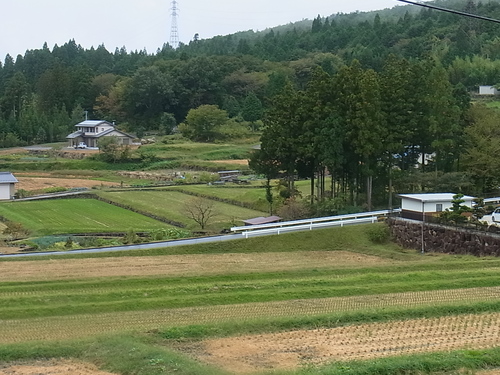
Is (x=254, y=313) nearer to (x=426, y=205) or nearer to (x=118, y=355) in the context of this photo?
(x=118, y=355)

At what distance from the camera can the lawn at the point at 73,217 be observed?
31.8m

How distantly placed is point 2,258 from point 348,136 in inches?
564

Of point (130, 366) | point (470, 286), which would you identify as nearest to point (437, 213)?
point (470, 286)

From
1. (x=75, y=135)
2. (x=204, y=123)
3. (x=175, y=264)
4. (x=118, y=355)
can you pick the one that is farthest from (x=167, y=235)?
(x=75, y=135)

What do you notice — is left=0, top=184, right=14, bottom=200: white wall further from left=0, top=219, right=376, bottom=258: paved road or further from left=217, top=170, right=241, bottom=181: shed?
left=0, top=219, right=376, bottom=258: paved road

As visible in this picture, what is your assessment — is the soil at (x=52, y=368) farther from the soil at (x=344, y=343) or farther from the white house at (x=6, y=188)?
the white house at (x=6, y=188)

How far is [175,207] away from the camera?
37438mm

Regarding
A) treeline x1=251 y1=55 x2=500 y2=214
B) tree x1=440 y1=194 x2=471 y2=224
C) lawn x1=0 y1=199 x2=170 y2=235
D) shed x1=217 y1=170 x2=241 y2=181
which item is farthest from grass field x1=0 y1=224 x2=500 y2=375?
shed x1=217 y1=170 x2=241 y2=181

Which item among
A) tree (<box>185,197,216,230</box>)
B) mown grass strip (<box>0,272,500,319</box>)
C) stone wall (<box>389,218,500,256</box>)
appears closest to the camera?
mown grass strip (<box>0,272,500,319</box>)

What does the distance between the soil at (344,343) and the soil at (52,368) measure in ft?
5.71

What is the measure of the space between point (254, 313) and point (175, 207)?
23.6m

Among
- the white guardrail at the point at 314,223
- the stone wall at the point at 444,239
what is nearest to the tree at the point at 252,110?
the white guardrail at the point at 314,223

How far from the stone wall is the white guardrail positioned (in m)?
1.46

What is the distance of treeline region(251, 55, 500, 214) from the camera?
28062mm
